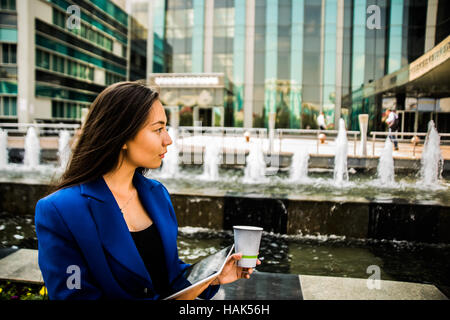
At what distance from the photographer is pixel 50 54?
21.8 m

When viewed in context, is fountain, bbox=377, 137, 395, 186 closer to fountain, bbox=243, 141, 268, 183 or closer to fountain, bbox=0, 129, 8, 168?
fountain, bbox=243, 141, 268, 183

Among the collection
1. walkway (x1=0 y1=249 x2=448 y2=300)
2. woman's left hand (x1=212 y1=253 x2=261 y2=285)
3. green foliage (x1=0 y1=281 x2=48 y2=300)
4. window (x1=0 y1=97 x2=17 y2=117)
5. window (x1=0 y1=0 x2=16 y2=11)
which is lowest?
green foliage (x1=0 y1=281 x2=48 y2=300)

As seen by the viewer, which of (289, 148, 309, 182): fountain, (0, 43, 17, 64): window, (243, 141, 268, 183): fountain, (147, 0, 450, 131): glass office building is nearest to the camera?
(243, 141, 268, 183): fountain

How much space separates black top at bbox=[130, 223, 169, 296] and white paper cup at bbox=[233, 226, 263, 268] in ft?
1.20

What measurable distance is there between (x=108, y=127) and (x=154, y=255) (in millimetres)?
552

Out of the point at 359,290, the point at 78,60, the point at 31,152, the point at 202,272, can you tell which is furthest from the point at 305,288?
the point at 78,60

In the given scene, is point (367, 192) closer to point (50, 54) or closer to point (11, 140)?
point (11, 140)

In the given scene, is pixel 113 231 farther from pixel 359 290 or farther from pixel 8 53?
pixel 8 53

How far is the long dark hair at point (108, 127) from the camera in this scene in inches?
53.4

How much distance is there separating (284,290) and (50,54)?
23238 millimetres

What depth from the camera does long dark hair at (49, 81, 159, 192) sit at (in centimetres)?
136

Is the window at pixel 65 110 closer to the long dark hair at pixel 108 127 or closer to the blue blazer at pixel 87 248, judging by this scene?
the long dark hair at pixel 108 127

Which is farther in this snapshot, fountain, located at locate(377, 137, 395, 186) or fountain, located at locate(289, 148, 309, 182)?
fountain, located at locate(289, 148, 309, 182)

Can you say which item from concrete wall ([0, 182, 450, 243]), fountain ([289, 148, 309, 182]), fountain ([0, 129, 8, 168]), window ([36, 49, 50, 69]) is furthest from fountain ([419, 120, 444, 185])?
window ([36, 49, 50, 69])
